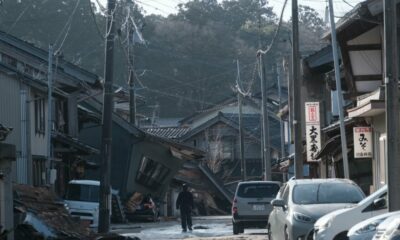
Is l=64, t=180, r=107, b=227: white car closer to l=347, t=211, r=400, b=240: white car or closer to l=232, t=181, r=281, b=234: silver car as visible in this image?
l=232, t=181, r=281, b=234: silver car

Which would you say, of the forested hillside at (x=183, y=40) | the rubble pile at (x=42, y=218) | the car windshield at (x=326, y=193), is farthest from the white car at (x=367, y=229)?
the forested hillside at (x=183, y=40)

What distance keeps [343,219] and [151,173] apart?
32.0 m

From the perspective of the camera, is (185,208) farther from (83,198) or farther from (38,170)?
(38,170)

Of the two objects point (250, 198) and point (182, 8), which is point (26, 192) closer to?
point (250, 198)

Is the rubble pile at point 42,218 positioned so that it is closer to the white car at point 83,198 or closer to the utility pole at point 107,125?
the utility pole at point 107,125

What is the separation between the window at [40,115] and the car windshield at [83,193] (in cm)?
289

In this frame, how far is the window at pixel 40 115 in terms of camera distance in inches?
1325

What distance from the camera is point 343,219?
50.1 feet

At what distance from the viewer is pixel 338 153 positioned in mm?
34219

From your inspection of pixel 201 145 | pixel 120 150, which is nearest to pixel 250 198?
pixel 120 150

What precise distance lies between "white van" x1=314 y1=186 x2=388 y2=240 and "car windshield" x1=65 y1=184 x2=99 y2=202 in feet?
60.2

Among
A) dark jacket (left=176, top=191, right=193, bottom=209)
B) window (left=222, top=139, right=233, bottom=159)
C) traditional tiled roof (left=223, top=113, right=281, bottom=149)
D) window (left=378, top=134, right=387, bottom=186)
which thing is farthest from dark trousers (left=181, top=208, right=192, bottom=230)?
window (left=222, top=139, right=233, bottom=159)

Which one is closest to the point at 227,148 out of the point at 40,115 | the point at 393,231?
the point at 40,115

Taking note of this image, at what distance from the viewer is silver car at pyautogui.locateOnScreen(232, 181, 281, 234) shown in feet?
95.9
